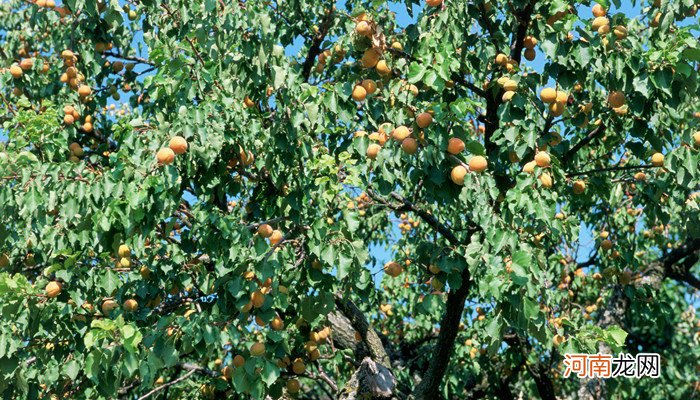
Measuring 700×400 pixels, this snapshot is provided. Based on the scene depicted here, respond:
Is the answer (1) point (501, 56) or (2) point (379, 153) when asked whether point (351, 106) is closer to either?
(2) point (379, 153)

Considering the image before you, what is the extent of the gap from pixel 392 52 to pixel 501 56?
2.14 ft

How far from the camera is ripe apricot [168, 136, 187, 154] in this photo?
12.3 feet

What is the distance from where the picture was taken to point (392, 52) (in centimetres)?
430

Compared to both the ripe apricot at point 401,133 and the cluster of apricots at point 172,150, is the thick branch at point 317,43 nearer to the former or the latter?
the ripe apricot at point 401,133

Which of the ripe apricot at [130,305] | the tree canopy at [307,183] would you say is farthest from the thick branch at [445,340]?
the ripe apricot at [130,305]

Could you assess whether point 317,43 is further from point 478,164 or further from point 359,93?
point 478,164

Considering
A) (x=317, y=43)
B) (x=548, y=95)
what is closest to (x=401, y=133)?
(x=548, y=95)

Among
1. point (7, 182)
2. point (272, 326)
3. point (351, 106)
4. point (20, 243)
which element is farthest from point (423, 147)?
point (20, 243)

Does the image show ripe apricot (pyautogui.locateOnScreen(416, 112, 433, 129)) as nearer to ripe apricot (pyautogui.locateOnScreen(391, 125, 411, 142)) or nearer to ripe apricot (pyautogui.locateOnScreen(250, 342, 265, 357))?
ripe apricot (pyautogui.locateOnScreen(391, 125, 411, 142))

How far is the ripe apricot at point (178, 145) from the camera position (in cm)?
376

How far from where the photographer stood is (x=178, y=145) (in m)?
3.76

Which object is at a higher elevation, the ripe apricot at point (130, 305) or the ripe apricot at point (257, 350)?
the ripe apricot at point (130, 305)

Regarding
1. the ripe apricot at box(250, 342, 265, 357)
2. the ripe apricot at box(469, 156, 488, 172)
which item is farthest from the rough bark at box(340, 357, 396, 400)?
the ripe apricot at box(469, 156, 488, 172)

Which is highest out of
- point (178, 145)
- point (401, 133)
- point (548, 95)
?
point (548, 95)
